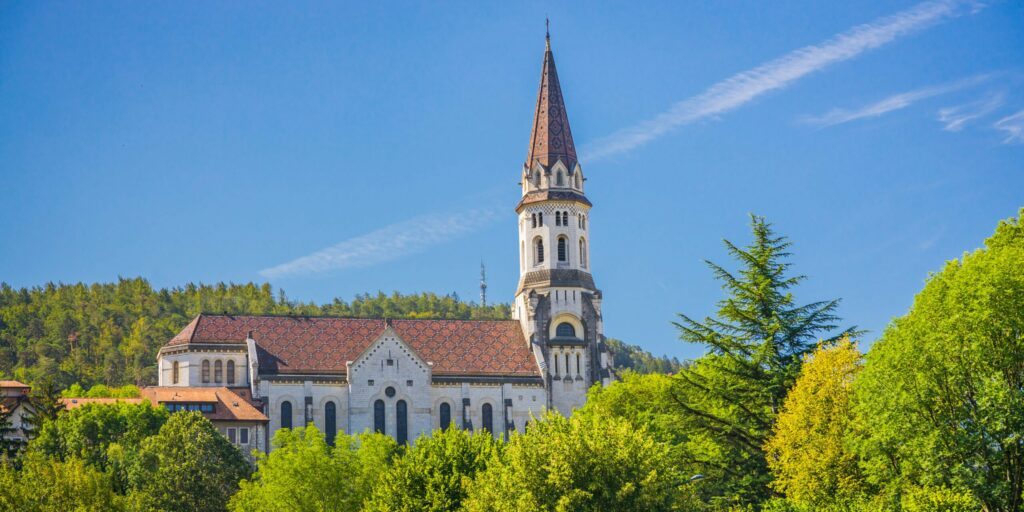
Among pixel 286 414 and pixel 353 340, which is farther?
pixel 353 340

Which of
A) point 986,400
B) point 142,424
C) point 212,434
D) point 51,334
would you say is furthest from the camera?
point 51,334

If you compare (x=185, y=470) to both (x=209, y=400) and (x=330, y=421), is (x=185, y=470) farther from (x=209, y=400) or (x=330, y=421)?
(x=330, y=421)

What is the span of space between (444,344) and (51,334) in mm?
87459

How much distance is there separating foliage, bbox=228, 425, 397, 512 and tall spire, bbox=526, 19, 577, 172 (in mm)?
47535

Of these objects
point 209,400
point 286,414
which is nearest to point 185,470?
point 209,400

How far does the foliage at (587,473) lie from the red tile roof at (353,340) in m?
67.0

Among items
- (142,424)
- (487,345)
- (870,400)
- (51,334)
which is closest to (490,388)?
(487,345)

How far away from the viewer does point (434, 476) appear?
6706cm

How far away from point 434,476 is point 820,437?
1749 centimetres

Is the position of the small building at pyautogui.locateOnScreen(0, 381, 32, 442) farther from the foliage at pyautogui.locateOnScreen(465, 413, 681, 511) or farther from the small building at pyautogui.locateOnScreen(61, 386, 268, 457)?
the foliage at pyautogui.locateOnScreen(465, 413, 681, 511)

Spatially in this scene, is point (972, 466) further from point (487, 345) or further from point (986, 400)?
point (487, 345)

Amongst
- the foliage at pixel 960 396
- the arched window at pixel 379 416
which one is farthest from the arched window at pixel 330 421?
the foliage at pixel 960 396

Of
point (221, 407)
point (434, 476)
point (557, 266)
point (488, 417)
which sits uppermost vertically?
point (557, 266)

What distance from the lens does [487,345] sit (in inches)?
5069
